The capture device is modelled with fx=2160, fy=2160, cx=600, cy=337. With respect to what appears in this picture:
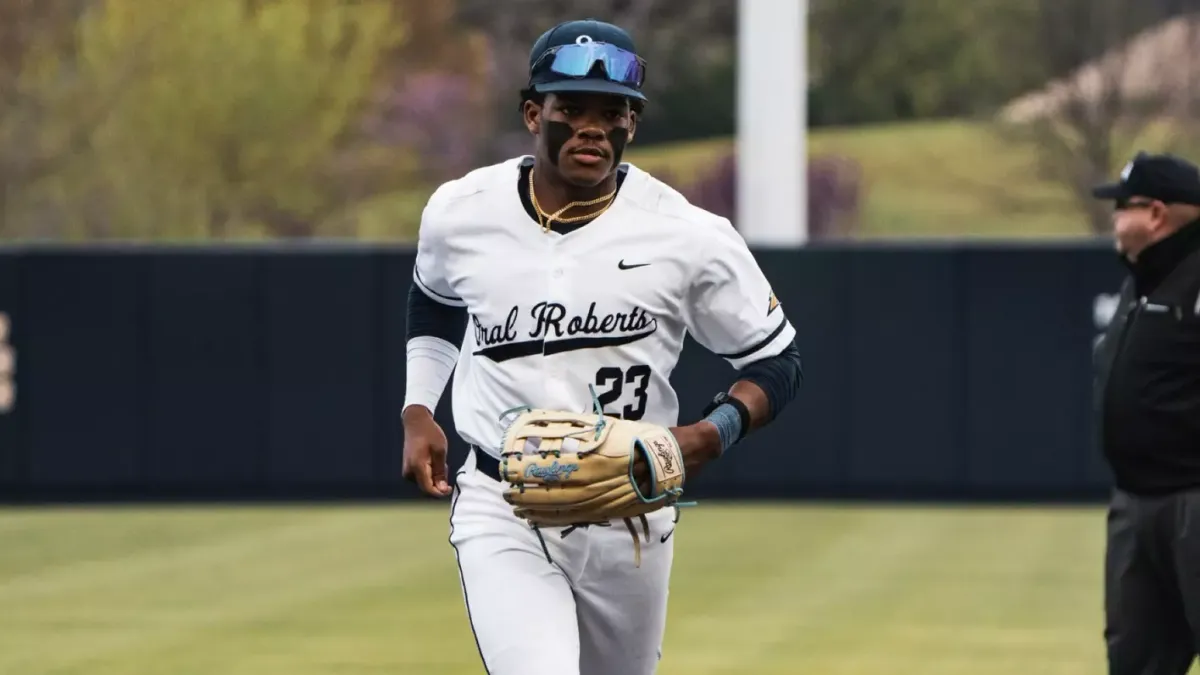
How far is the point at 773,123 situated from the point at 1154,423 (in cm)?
1288

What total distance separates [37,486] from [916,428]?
7.22m

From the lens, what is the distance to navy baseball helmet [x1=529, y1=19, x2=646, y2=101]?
5.09 meters

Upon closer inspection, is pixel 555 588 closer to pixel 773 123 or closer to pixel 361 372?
pixel 361 372

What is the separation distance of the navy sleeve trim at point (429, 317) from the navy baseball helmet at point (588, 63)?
78 centimetres

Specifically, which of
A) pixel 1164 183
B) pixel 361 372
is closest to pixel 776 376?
Answer: pixel 1164 183

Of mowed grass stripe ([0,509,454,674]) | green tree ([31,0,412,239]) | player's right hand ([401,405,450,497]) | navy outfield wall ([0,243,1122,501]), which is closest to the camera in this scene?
player's right hand ([401,405,450,497])

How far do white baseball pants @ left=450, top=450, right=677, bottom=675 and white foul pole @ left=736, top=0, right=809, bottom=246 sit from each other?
1425cm

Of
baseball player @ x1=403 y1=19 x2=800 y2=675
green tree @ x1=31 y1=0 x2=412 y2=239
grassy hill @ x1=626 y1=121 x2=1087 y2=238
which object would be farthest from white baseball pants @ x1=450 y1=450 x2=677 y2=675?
grassy hill @ x1=626 y1=121 x2=1087 y2=238

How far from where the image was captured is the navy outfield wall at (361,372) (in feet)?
57.4

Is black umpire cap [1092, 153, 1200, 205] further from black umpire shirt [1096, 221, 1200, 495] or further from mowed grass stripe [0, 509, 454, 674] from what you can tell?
mowed grass stripe [0, 509, 454, 674]

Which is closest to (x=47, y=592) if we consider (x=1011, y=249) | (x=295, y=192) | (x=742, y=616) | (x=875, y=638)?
(x=742, y=616)

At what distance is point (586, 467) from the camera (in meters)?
4.95

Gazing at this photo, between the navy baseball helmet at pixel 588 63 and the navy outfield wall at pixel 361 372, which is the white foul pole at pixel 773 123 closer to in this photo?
the navy outfield wall at pixel 361 372

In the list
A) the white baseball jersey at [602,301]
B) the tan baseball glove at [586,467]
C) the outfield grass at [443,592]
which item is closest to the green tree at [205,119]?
the outfield grass at [443,592]
